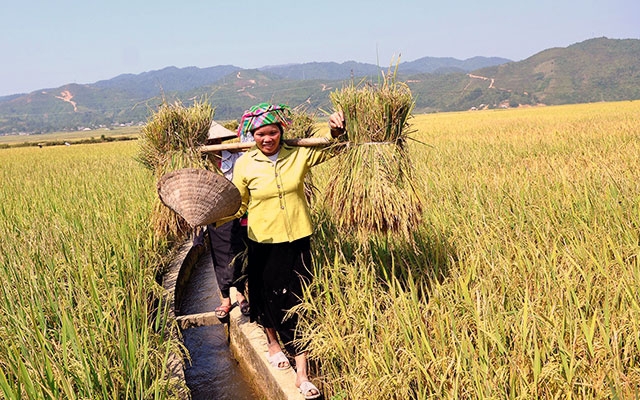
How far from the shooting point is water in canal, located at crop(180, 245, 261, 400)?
2.83 meters

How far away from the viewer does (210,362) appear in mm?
3213

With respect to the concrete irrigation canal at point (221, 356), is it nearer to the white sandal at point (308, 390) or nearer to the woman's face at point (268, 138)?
the white sandal at point (308, 390)

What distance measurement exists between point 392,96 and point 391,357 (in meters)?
1.27

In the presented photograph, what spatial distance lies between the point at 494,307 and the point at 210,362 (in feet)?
6.46

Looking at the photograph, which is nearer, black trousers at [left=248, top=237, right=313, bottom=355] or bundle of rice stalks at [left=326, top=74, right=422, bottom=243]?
bundle of rice stalks at [left=326, top=74, right=422, bottom=243]

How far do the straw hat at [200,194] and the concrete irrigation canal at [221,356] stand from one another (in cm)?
88

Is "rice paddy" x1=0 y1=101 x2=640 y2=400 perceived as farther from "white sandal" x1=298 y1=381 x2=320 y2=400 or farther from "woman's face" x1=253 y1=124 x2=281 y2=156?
"woman's face" x1=253 y1=124 x2=281 y2=156

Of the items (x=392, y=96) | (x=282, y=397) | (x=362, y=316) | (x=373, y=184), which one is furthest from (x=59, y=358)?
(x=392, y=96)

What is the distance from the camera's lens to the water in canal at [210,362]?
2.83 meters

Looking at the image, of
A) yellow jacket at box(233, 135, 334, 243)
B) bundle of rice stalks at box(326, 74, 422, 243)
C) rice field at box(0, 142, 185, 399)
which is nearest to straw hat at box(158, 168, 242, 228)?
yellow jacket at box(233, 135, 334, 243)

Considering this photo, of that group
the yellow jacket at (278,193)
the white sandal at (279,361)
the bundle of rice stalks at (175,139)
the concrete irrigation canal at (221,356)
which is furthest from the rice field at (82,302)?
the yellow jacket at (278,193)

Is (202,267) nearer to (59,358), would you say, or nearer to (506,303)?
(59,358)

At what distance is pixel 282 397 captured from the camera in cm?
237

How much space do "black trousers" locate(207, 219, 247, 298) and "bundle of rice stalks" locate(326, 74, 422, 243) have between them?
1.13 metres
